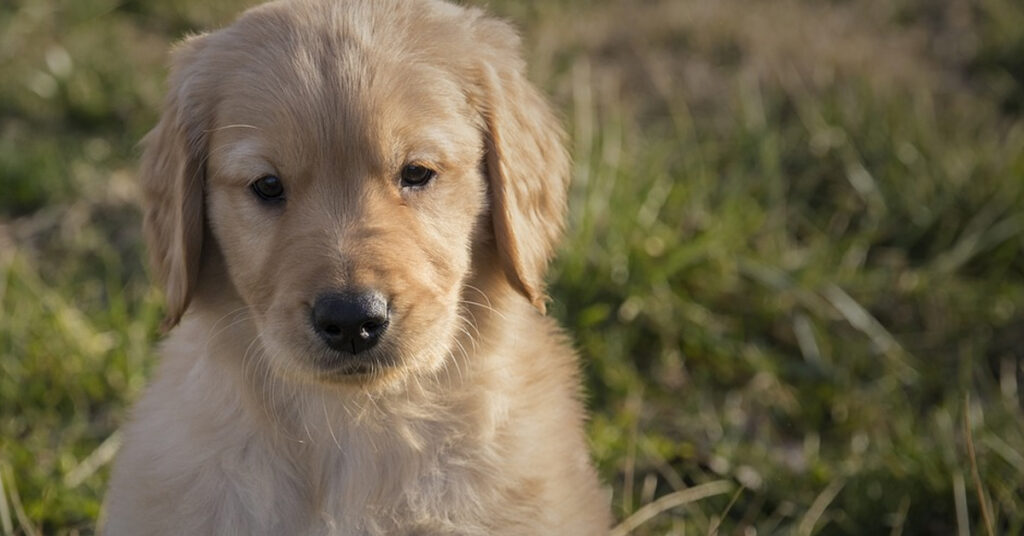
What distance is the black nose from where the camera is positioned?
9.87ft

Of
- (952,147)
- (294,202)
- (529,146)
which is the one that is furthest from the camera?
(952,147)

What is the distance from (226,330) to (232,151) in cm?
48

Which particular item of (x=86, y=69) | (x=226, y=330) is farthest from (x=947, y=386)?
(x=86, y=69)

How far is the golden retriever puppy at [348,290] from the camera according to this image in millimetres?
3164

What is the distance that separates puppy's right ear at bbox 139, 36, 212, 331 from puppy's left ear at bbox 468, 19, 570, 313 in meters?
0.75

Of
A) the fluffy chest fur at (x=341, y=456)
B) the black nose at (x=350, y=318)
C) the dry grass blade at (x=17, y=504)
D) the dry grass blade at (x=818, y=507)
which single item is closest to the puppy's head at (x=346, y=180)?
the black nose at (x=350, y=318)

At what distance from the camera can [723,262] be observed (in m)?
5.54

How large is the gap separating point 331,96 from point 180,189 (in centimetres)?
51

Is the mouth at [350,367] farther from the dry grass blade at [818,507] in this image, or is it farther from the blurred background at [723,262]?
the dry grass blade at [818,507]

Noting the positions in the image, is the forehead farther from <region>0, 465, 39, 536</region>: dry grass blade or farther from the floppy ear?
<region>0, 465, 39, 536</region>: dry grass blade

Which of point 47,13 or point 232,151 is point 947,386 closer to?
point 232,151

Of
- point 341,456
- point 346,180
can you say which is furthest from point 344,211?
point 341,456

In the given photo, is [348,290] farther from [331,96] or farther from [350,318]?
[331,96]

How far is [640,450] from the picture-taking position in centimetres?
482
